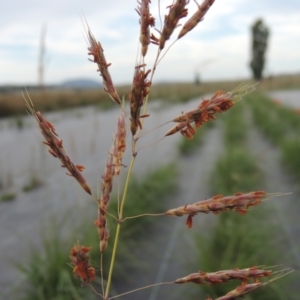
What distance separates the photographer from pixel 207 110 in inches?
25.2

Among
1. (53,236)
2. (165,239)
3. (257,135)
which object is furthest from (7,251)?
(257,135)

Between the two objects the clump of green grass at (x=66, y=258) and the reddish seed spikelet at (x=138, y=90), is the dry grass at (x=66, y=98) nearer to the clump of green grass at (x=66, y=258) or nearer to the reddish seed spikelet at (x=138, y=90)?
the clump of green grass at (x=66, y=258)

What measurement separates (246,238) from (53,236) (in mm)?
1309

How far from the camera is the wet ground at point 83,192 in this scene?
4.09 metres

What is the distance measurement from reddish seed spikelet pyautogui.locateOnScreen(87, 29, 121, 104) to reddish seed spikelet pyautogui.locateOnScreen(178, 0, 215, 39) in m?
0.10

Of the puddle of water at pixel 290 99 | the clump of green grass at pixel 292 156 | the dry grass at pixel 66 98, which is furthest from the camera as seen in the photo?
the puddle of water at pixel 290 99

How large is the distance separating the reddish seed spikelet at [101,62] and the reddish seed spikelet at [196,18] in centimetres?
10

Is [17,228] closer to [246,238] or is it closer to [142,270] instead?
[142,270]

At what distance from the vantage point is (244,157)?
6781 mm

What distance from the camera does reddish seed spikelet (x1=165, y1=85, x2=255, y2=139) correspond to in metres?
0.64

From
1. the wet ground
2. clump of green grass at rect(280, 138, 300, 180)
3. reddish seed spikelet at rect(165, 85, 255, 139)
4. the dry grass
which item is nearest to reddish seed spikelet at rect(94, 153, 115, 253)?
reddish seed spikelet at rect(165, 85, 255, 139)

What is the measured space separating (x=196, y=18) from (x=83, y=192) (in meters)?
4.55

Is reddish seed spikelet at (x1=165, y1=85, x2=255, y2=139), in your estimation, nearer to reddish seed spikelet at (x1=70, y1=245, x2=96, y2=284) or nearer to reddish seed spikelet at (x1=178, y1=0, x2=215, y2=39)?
reddish seed spikelet at (x1=178, y1=0, x2=215, y2=39)

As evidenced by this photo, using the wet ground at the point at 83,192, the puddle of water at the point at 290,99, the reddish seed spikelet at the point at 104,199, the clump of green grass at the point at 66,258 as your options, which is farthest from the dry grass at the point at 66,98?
the reddish seed spikelet at the point at 104,199
